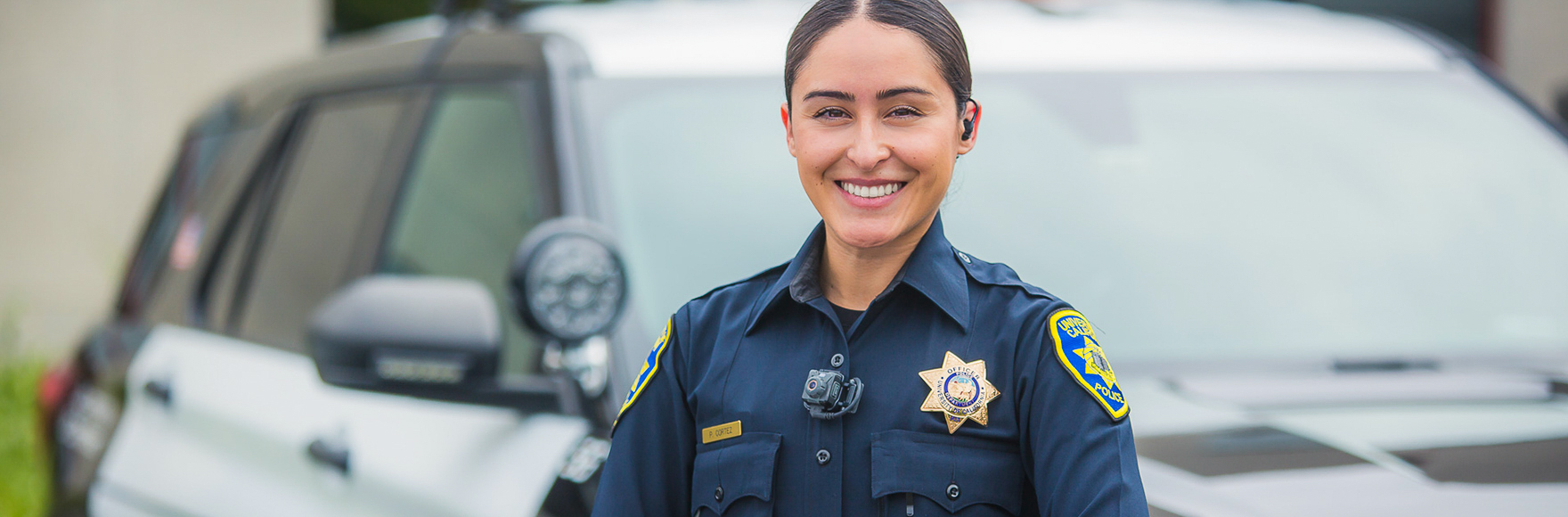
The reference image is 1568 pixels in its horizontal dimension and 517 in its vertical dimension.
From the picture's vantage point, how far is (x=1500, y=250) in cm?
257

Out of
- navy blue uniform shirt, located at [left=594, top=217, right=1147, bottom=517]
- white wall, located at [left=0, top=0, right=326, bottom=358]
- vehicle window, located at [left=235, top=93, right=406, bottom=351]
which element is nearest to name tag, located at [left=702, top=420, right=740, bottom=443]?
navy blue uniform shirt, located at [left=594, top=217, right=1147, bottom=517]

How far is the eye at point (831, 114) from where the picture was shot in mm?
1146

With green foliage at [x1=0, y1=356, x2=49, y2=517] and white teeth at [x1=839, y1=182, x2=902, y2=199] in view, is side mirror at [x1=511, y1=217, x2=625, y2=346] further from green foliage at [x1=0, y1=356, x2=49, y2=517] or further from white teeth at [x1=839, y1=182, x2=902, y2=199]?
green foliage at [x1=0, y1=356, x2=49, y2=517]

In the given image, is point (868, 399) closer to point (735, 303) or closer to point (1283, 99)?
point (735, 303)

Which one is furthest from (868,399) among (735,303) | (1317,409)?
(1317,409)

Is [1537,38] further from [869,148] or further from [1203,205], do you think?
[869,148]

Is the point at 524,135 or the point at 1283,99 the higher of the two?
the point at 1283,99

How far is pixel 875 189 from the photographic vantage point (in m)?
1.14

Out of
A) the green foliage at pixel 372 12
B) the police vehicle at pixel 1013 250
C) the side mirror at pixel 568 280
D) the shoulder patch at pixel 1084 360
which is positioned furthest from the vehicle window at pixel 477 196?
the green foliage at pixel 372 12

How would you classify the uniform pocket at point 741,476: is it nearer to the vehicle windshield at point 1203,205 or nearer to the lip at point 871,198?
the lip at point 871,198

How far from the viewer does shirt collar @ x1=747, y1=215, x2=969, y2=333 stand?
3.82 feet

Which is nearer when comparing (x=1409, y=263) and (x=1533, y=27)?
(x=1409, y=263)

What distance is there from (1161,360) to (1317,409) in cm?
27

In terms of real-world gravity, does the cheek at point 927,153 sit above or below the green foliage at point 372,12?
below
